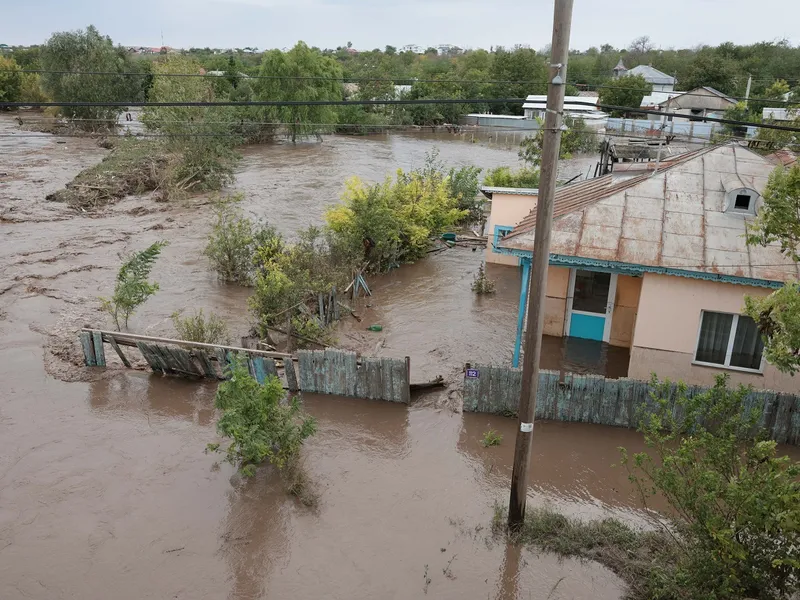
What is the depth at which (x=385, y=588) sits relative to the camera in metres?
7.31

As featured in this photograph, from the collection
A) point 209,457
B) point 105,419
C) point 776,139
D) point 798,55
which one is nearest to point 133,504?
point 209,457

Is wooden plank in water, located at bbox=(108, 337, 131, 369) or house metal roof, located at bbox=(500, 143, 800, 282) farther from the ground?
house metal roof, located at bbox=(500, 143, 800, 282)

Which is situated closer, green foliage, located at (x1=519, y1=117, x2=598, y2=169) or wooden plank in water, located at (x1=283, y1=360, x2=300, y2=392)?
wooden plank in water, located at (x1=283, y1=360, x2=300, y2=392)

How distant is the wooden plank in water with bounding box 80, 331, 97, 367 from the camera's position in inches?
478

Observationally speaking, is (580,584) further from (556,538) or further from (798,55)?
(798,55)

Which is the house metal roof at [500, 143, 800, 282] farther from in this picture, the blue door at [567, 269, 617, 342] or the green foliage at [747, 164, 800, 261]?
the green foliage at [747, 164, 800, 261]

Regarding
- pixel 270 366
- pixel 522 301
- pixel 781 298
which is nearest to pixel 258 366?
pixel 270 366

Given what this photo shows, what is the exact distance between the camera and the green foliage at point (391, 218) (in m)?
17.9

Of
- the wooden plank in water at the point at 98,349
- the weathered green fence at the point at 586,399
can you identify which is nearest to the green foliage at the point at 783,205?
the weathered green fence at the point at 586,399

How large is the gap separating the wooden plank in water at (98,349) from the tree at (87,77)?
38578 mm

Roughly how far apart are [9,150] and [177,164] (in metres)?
18.7

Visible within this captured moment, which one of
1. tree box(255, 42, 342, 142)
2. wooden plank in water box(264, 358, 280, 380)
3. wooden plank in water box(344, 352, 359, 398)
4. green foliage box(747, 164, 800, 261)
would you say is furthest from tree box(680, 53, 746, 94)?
green foliage box(747, 164, 800, 261)

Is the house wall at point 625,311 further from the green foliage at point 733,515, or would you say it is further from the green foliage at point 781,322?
the green foliage at point 733,515

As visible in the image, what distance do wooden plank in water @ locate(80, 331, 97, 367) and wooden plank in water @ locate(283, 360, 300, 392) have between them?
3.95 m
